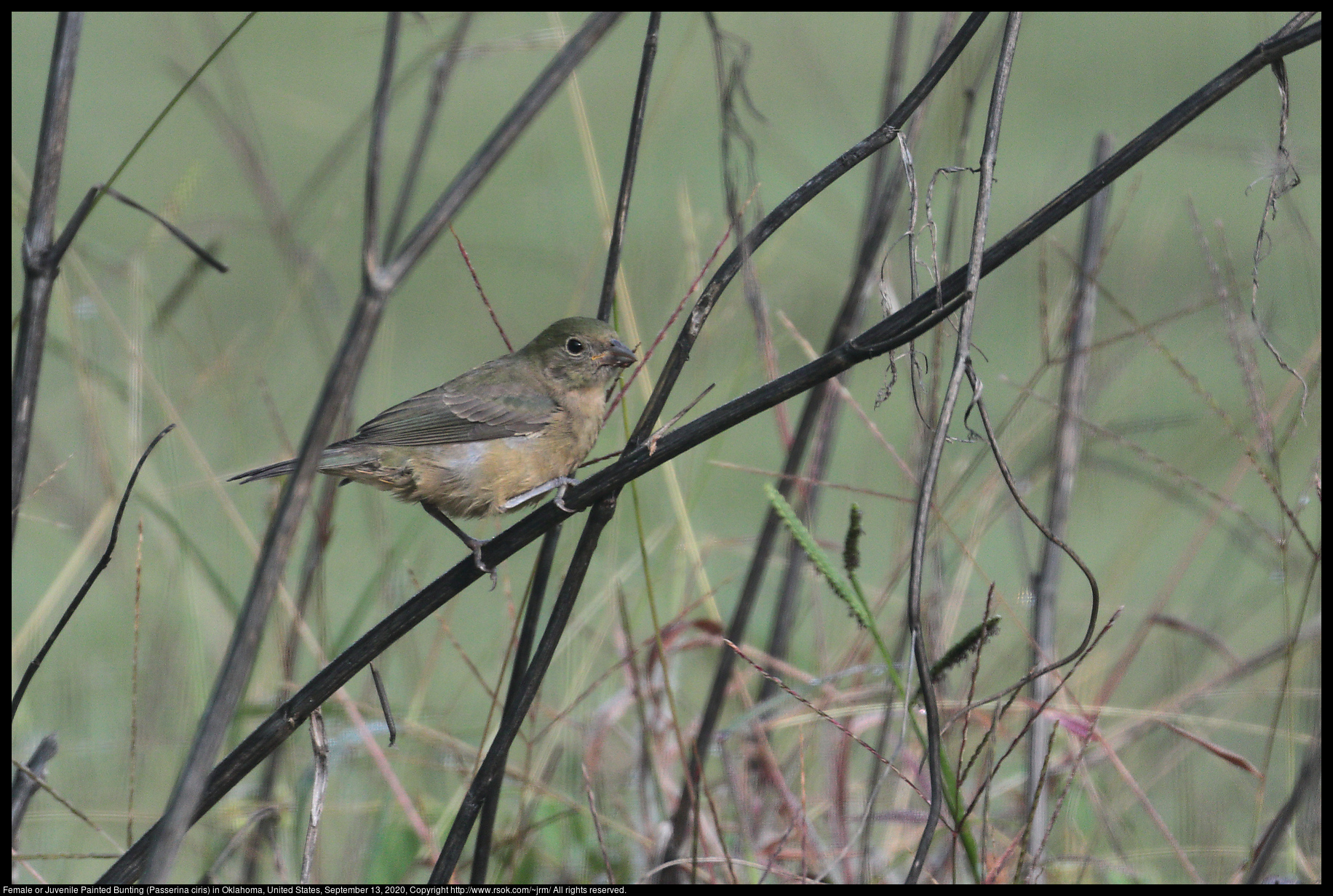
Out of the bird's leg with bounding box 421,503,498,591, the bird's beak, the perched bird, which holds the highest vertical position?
the bird's beak

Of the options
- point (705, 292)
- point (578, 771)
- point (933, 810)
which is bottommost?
point (578, 771)

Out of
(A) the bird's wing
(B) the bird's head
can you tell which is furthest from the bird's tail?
(B) the bird's head

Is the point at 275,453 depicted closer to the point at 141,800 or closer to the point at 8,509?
the point at 141,800

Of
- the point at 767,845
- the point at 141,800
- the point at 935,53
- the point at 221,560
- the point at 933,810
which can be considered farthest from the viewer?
the point at 221,560

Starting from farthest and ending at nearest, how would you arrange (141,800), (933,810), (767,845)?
(141,800) → (767,845) → (933,810)

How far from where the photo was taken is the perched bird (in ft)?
7.91

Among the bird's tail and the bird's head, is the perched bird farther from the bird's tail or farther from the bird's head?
the bird's tail

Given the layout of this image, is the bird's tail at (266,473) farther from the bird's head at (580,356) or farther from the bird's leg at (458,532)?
the bird's head at (580,356)

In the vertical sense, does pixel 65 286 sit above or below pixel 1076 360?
above

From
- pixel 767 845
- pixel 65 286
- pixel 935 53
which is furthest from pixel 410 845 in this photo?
pixel 935 53

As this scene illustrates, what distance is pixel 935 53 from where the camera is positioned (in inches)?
77.2

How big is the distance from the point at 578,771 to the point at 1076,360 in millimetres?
1481

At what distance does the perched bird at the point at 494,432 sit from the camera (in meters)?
2.41

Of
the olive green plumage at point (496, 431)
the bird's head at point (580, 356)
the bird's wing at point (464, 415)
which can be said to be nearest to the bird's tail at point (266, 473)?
the olive green plumage at point (496, 431)
